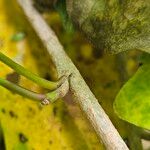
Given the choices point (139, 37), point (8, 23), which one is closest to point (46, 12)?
point (8, 23)

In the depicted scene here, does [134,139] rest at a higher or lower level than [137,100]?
lower

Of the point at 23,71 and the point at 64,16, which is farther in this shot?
the point at 64,16

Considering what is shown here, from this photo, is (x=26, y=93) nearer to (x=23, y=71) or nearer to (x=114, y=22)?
(x=23, y=71)

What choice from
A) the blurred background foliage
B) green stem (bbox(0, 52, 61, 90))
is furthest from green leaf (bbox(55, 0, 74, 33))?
green stem (bbox(0, 52, 61, 90))

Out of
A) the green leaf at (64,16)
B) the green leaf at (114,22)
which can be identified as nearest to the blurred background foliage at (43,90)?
the green leaf at (64,16)

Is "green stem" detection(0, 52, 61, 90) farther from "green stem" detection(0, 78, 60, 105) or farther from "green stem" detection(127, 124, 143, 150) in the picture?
"green stem" detection(127, 124, 143, 150)

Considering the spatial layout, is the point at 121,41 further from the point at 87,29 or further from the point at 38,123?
the point at 38,123

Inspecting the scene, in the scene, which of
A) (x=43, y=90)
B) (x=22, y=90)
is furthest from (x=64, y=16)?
(x=22, y=90)
